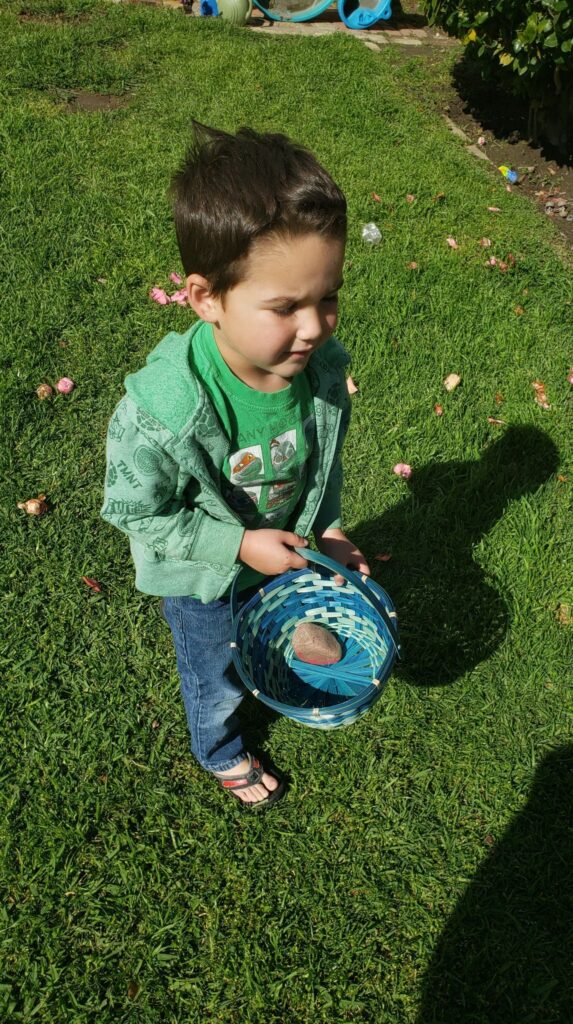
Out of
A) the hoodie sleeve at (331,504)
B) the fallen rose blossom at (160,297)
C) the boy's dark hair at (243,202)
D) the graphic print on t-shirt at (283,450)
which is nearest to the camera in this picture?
the boy's dark hair at (243,202)

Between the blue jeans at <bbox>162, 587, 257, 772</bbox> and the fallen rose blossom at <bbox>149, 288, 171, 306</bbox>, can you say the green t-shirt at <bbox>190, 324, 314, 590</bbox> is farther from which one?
the fallen rose blossom at <bbox>149, 288, 171, 306</bbox>

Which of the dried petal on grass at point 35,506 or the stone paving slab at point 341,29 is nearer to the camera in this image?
the dried petal on grass at point 35,506

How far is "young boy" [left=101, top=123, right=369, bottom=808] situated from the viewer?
1.49m

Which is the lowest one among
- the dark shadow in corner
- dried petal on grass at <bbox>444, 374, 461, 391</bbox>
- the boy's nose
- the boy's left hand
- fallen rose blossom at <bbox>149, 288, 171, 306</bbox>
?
fallen rose blossom at <bbox>149, 288, 171, 306</bbox>

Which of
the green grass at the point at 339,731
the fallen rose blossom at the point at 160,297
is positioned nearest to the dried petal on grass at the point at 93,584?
the green grass at the point at 339,731

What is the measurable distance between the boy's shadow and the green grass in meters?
0.01

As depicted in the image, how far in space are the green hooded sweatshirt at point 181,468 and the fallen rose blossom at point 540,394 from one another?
6.35 ft

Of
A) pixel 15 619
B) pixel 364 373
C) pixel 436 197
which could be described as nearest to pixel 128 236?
pixel 364 373

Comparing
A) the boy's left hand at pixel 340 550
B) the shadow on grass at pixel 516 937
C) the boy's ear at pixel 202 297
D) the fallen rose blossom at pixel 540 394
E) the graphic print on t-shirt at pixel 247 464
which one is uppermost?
the boy's ear at pixel 202 297

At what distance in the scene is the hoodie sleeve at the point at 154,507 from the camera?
164cm

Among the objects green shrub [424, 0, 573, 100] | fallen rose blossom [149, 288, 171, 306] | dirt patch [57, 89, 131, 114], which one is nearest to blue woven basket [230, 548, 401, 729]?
fallen rose blossom [149, 288, 171, 306]

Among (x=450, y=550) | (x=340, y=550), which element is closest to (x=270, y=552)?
(x=340, y=550)

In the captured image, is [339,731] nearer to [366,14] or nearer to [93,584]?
[93,584]

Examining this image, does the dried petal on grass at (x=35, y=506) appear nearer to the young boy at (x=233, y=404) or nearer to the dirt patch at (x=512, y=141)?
the young boy at (x=233, y=404)
